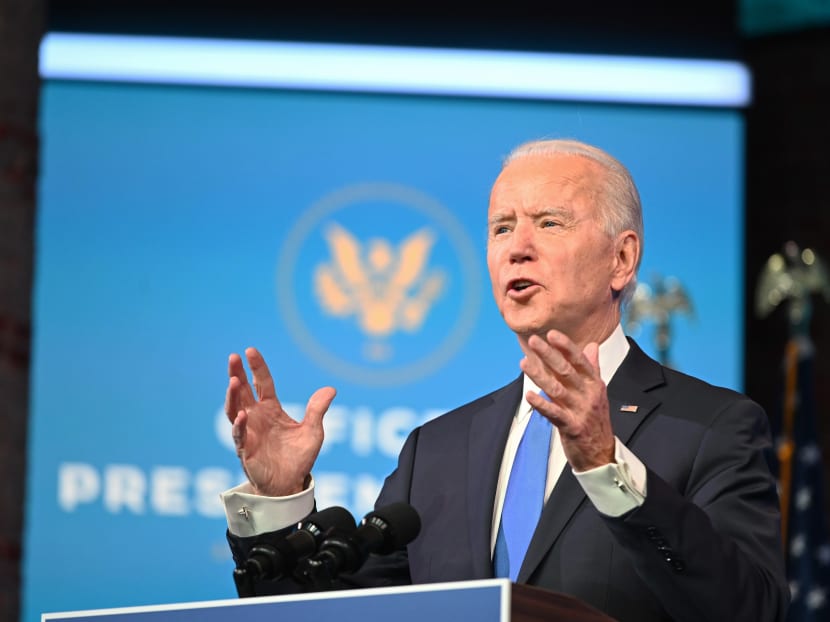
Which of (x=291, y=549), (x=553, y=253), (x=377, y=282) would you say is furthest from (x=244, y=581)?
(x=377, y=282)

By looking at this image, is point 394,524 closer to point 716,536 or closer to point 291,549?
point 291,549

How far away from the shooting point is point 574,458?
196 centimetres

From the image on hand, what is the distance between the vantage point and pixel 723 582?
2010mm

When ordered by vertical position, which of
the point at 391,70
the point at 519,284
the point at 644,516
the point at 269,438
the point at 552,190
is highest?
the point at 391,70

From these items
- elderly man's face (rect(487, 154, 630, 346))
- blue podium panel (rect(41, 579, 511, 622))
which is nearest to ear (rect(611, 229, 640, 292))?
elderly man's face (rect(487, 154, 630, 346))

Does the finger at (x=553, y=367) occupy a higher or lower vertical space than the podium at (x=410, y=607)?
higher

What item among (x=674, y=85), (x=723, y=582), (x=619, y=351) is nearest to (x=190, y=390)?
(x=674, y=85)

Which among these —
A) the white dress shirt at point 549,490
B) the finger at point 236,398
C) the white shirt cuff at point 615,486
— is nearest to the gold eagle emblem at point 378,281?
the white dress shirt at point 549,490

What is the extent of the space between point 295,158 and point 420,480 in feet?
12.1

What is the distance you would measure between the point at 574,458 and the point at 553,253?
21.6 inches

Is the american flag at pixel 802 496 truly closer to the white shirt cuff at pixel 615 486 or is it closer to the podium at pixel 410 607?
the white shirt cuff at pixel 615 486

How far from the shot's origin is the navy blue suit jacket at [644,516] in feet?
6.58

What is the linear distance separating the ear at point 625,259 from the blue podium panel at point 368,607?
36.6 inches

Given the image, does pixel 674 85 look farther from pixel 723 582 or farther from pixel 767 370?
pixel 723 582
